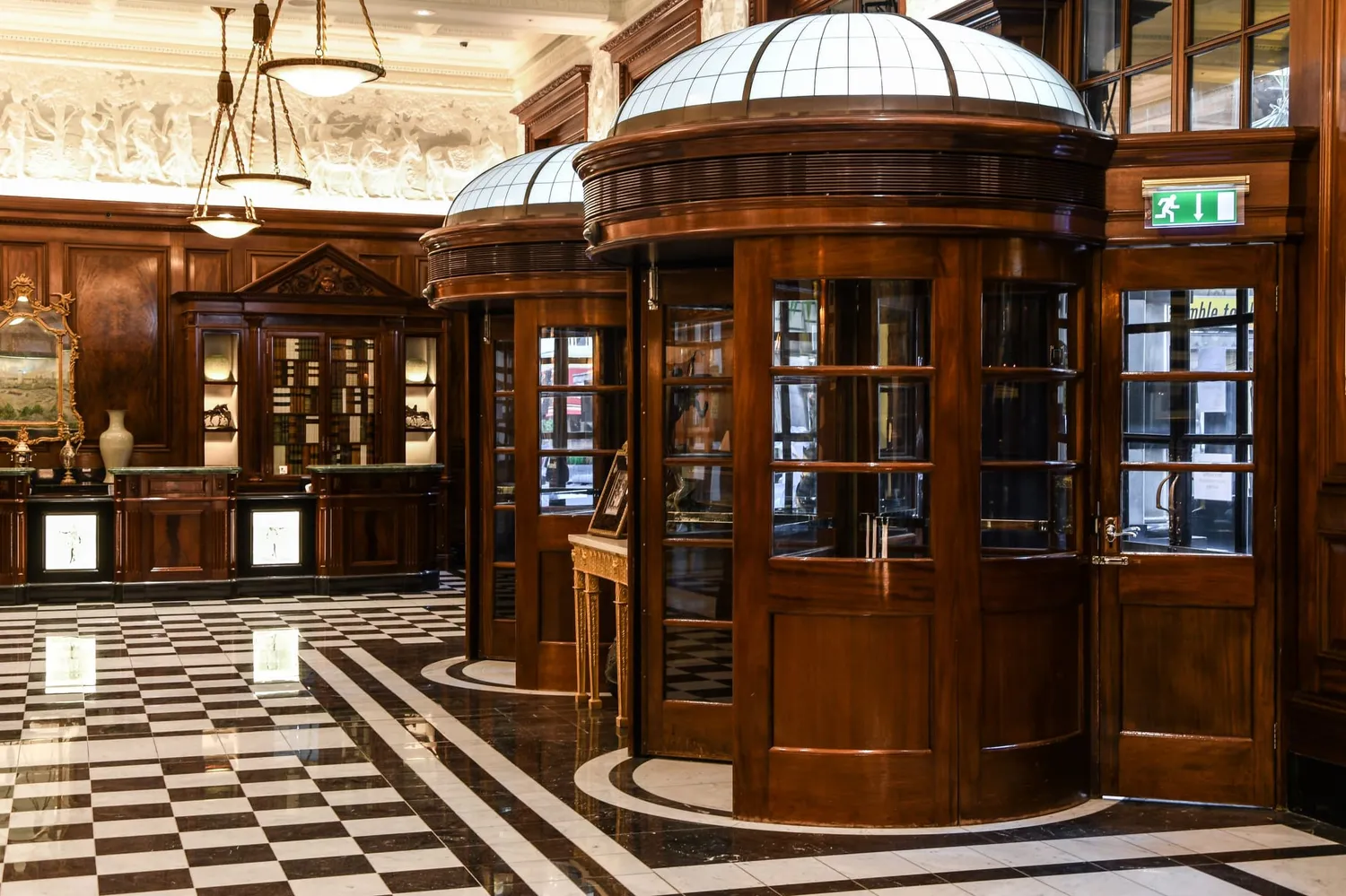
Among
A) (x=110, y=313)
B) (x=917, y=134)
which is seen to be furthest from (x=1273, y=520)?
(x=110, y=313)

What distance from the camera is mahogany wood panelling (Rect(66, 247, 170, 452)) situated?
14477mm

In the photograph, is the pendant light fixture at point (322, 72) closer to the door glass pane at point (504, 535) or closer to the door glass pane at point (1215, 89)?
the door glass pane at point (504, 535)

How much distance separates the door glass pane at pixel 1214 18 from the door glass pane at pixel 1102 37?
1.47ft

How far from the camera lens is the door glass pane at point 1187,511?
5785mm

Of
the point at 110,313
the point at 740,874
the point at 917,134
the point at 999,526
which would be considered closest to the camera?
the point at 740,874

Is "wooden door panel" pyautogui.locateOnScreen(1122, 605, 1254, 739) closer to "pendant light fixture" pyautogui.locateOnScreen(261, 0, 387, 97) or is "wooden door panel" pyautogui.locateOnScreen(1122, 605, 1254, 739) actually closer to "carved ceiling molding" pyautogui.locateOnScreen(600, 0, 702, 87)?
"pendant light fixture" pyautogui.locateOnScreen(261, 0, 387, 97)

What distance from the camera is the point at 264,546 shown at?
13.4 metres

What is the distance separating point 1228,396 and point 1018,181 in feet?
4.16

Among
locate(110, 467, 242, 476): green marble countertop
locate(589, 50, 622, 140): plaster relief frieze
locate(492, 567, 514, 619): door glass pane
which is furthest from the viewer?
locate(589, 50, 622, 140): plaster relief frieze

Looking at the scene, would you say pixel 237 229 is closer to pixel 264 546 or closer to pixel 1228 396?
pixel 264 546

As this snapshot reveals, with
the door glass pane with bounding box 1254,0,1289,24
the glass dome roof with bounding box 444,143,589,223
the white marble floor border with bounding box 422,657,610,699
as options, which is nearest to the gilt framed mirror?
the white marble floor border with bounding box 422,657,610,699

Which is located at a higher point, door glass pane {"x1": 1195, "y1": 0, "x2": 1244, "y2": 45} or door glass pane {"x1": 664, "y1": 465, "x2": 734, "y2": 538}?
door glass pane {"x1": 1195, "y1": 0, "x2": 1244, "y2": 45}

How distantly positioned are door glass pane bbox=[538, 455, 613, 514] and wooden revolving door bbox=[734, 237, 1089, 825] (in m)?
2.85

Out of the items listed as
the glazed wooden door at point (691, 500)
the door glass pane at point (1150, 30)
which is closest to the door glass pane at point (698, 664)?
the glazed wooden door at point (691, 500)
